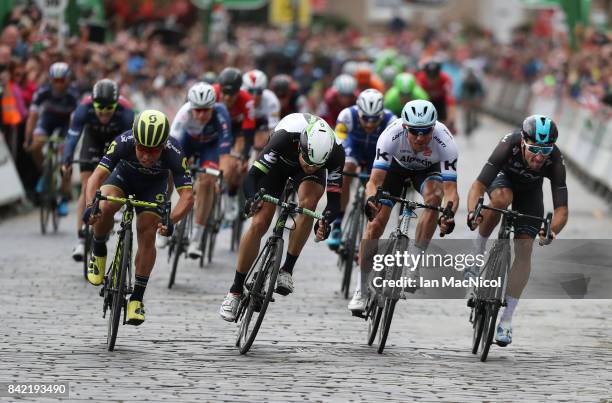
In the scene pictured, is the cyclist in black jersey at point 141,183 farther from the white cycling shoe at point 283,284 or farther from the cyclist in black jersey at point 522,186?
the cyclist in black jersey at point 522,186

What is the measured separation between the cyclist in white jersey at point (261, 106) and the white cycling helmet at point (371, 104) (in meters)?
3.22

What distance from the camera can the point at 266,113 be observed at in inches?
682

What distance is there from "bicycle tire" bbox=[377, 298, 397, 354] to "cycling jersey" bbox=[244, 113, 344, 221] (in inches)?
28.6

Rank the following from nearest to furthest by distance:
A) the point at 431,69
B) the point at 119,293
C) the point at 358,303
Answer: the point at 119,293 < the point at 358,303 < the point at 431,69

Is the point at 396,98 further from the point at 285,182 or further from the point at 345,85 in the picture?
the point at 285,182

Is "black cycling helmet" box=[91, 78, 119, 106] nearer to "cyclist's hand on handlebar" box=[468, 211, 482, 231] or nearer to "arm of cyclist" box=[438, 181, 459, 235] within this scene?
"arm of cyclist" box=[438, 181, 459, 235]

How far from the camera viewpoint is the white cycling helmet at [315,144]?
10617 mm

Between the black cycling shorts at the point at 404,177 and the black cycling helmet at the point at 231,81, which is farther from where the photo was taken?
Result: the black cycling helmet at the point at 231,81

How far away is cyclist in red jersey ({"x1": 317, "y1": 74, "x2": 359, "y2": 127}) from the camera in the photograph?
17.2 meters

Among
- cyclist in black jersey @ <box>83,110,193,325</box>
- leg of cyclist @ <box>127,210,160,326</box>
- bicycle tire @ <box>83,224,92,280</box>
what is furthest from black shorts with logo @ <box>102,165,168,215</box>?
bicycle tire @ <box>83,224,92,280</box>

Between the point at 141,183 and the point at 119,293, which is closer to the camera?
the point at 119,293

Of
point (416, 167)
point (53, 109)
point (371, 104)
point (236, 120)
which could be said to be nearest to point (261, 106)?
point (236, 120)

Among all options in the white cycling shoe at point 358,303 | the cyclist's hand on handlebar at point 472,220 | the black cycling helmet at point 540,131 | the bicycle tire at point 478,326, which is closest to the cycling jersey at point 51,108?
the white cycling shoe at point 358,303

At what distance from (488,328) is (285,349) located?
139 centimetres
